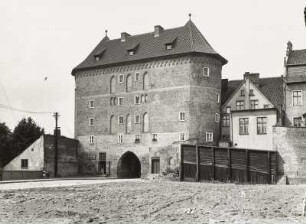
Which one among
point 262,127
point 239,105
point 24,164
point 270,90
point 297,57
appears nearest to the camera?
point 262,127

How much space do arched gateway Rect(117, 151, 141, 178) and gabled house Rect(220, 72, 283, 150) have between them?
11.0 m

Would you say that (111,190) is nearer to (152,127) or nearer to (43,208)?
(43,208)

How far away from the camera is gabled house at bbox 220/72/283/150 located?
49219 mm

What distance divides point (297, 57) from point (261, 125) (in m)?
8.10

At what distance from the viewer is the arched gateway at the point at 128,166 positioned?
184 ft

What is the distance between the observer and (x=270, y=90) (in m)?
52.5

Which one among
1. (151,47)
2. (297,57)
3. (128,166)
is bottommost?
(128,166)

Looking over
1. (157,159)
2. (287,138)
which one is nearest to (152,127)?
(157,159)

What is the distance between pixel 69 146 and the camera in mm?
57312

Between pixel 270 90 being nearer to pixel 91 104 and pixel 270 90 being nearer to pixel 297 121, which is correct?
pixel 297 121

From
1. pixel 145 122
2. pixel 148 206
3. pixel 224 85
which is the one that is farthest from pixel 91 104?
pixel 148 206

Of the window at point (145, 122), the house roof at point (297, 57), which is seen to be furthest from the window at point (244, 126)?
the window at point (145, 122)

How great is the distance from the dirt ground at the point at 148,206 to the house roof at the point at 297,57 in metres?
25.5

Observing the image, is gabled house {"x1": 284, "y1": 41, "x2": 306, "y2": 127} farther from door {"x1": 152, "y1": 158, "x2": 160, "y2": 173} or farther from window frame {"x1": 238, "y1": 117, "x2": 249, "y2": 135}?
door {"x1": 152, "y1": 158, "x2": 160, "y2": 173}
